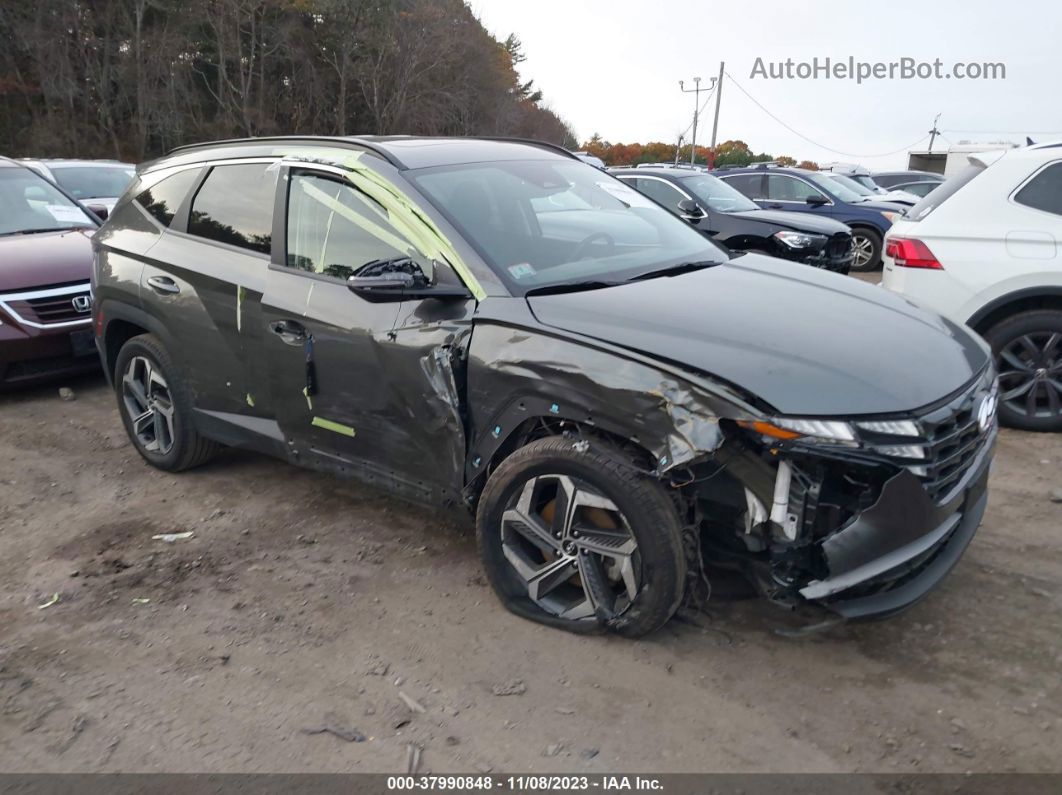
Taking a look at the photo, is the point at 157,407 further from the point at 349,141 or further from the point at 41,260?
the point at 41,260

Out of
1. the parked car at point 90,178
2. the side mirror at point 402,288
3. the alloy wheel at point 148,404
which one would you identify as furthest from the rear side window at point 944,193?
the parked car at point 90,178

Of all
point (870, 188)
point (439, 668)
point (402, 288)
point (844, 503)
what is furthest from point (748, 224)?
point (870, 188)

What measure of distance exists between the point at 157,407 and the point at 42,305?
223 centimetres

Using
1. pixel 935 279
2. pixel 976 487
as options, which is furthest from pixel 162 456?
pixel 935 279

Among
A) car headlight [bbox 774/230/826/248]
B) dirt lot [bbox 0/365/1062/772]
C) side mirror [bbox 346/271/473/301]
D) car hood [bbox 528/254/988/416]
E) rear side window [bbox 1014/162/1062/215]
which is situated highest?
rear side window [bbox 1014/162/1062/215]

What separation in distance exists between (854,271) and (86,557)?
12.2 m

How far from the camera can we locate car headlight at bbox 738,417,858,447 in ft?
8.70

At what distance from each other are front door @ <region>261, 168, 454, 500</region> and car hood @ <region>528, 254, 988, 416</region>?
0.75 m

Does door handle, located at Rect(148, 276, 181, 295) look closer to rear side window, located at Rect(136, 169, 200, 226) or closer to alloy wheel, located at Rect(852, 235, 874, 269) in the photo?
rear side window, located at Rect(136, 169, 200, 226)

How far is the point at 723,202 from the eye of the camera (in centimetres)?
1061

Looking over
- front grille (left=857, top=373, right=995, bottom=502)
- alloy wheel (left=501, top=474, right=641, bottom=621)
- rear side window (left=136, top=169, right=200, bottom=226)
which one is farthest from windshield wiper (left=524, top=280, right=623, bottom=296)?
rear side window (left=136, top=169, right=200, bottom=226)

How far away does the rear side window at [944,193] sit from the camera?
566cm

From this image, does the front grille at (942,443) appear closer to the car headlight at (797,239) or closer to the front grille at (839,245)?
the car headlight at (797,239)

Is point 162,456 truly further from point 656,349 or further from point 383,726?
point 656,349
